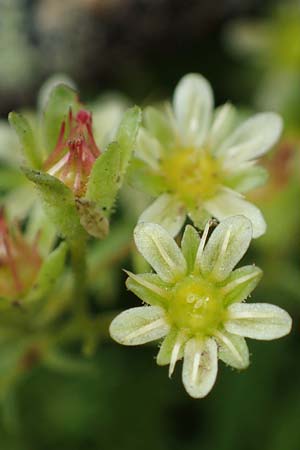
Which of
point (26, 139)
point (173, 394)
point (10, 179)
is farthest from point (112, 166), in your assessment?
point (173, 394)

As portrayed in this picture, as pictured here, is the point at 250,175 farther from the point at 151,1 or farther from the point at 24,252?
the point at 151,1

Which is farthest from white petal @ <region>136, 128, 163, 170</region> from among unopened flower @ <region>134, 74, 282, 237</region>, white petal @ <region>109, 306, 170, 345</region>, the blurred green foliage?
the blurred green foliage

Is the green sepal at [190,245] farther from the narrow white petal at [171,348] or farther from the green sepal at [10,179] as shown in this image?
the green sepal at [10,179]

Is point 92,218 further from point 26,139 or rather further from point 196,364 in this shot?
point 196,364

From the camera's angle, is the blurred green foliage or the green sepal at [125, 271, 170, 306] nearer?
the green sepal at [125, 271, 170, 306]

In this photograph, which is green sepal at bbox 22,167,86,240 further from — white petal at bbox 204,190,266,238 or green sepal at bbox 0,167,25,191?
green sepal at bbox 0,167,25,191

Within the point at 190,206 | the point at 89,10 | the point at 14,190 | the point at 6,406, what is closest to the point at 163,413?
the point at 6,406
